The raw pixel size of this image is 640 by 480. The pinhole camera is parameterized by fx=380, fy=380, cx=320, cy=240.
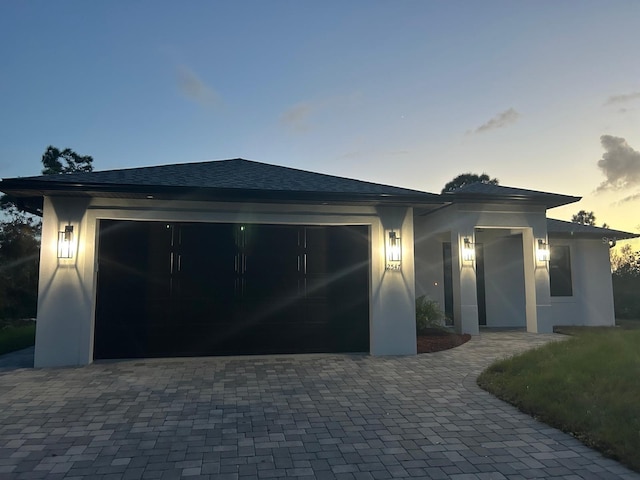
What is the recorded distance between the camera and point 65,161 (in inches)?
876

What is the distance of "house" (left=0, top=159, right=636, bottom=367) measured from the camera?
7.23m

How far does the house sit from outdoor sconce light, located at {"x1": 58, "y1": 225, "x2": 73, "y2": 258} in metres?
0.02

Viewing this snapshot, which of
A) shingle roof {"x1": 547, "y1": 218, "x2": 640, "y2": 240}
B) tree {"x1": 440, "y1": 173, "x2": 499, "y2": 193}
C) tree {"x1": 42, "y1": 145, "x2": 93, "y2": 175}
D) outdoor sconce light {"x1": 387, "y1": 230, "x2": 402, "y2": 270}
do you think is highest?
tree {"x1": 440, "y1": 173, "x2": 499, "y2": 193}

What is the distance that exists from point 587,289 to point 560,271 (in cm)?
123

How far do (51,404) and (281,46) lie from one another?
9355mm

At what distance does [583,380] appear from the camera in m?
5.39

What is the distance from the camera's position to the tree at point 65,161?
2162 centimetres

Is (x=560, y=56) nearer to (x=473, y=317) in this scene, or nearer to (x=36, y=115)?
(x=473, y=317)

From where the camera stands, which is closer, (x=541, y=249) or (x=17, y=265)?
(x=541, y=249)

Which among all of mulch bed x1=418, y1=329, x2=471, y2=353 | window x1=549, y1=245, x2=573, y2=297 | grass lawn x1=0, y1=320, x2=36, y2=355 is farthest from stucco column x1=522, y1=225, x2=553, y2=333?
grass lawn x1=0, y1=320, x2=36, y2=355

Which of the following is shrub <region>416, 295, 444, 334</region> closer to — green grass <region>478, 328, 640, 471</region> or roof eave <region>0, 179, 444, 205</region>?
green grass <region>478, 328, 640, 471</region>

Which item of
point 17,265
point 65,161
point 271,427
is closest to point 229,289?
point 271,427

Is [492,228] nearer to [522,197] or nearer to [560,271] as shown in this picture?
[522,197]

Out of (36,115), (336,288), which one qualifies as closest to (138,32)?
(36,115)
